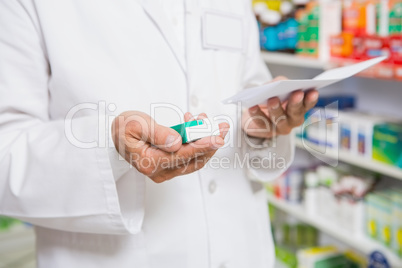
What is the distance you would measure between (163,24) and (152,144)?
1.14ft

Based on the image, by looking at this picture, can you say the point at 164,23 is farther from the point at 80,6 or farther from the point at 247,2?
the point at 247,2

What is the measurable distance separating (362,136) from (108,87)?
135 cm

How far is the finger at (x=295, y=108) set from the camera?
3.06 ft

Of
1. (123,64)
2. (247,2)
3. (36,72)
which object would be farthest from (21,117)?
(247,2)

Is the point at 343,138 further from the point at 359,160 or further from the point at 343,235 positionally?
the point at 343,235

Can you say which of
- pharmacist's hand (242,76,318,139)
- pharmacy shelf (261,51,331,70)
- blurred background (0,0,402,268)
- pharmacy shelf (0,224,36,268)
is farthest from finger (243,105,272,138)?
pharmacy shelf (0,224,36,268)

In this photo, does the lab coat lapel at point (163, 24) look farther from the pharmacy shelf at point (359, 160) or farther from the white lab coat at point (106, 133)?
the pharmacy shelf at point (359, 160)

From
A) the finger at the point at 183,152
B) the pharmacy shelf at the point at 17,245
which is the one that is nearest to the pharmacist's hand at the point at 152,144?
the finger at the point at 183,152

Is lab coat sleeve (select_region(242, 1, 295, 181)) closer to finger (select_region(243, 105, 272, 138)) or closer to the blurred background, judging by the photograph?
finger (select_region(243, 105, 272, 138))

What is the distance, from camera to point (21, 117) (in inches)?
36.9

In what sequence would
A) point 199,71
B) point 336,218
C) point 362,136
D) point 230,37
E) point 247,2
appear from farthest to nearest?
point 336,218, point 362,136, point 247,2, point 230,37, point 199,71

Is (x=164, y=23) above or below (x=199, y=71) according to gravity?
above

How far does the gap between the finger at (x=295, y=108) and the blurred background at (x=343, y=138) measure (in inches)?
31.6

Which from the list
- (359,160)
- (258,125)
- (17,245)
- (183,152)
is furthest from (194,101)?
(17,245)
